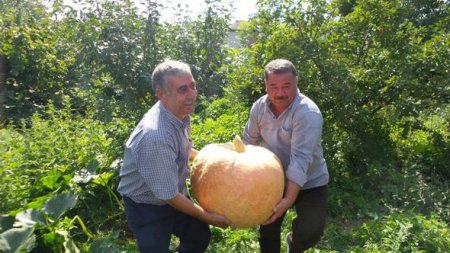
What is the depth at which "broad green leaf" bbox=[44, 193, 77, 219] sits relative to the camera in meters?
3.17

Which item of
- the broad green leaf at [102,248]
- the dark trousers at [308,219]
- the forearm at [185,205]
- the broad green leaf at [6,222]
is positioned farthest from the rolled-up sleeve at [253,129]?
the broad green leaf at [6,222]

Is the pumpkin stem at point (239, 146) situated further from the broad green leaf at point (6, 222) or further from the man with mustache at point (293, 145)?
the broad green leaf at point (6, 222)

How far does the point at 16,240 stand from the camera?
9.16 feet

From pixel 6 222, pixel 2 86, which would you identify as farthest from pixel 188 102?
pixel 2 86

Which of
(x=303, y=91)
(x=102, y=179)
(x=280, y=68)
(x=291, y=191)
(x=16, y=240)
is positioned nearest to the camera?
(x=16, y=240)

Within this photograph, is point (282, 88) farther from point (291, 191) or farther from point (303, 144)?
point (291, 191)

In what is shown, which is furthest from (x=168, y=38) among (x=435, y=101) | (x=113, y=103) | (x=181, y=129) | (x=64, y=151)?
(x=435, y=101)

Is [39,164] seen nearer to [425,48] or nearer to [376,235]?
[376,235]

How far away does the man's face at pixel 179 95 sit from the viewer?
2.78 meters

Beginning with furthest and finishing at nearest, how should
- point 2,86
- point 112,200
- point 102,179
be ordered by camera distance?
point 2,86 < point 112,200 < point 102,179

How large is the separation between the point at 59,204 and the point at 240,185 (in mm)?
1460

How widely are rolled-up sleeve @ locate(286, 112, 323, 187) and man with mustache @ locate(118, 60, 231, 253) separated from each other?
0.60m

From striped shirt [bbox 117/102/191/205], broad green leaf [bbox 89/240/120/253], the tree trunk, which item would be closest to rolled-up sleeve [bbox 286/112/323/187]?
striped shirt [bbox 117/102/191/205]

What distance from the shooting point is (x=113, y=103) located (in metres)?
4.94
